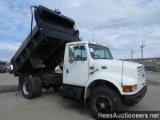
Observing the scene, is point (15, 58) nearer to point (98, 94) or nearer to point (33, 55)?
point (33, 55)

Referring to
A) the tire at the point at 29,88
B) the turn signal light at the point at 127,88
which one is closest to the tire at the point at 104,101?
the turn signal light at the point at 127,88

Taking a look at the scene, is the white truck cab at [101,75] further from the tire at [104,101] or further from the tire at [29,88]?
the tire at [29,88]

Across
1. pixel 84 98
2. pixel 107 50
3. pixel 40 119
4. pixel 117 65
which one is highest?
pixel 107 50

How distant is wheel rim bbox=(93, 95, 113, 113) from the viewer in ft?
18.1

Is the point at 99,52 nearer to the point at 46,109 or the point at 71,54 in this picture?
the point at 71,54

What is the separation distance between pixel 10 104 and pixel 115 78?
14.9ft

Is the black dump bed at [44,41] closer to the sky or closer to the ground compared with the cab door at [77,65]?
closer to the sky

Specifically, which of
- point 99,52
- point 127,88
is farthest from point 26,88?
point 127,88

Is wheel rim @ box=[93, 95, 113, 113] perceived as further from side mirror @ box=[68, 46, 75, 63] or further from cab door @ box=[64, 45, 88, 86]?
side mirror @ box=[68, 46, 75, 63]

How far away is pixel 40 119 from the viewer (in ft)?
18.5

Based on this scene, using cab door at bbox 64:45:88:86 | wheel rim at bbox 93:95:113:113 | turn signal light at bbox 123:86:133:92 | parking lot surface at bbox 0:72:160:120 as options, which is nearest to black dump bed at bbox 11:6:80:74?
cab door at bbox 64:45:88:86

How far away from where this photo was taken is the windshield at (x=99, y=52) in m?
6.40

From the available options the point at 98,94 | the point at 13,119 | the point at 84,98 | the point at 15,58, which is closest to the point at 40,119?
the point at 13,119

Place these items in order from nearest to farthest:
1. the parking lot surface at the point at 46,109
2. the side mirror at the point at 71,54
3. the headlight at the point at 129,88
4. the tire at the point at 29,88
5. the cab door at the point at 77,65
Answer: the headlight at the point at 129,88, the parking lot surface at the point at 46,109, the cab door at the point at 77,65, the side mirror at the point at 71,54, the tire at the point at 29,88
